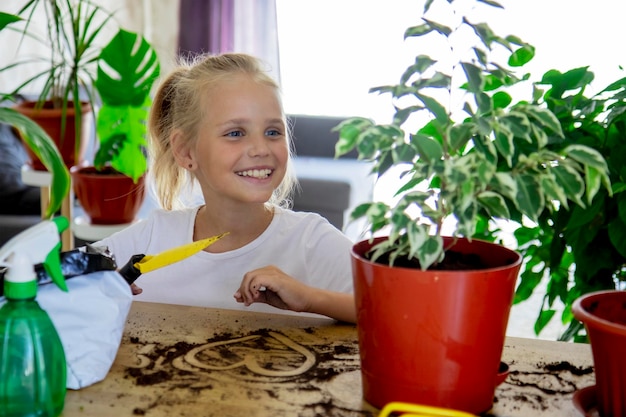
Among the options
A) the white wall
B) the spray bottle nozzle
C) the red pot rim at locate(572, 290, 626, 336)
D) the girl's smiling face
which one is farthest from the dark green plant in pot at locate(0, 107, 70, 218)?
the white wall

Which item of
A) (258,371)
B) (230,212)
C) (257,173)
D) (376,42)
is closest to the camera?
(258,371)

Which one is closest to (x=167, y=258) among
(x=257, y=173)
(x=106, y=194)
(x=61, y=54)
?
(x=257, y=173)

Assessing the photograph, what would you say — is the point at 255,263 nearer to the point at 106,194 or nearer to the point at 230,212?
the point at 230,212

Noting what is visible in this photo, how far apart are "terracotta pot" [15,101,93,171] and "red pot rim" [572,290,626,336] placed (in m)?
2.16

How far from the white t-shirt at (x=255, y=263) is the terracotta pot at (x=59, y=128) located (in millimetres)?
1161

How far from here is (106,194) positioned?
2.84 metres

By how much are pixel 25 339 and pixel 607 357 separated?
2.10ft

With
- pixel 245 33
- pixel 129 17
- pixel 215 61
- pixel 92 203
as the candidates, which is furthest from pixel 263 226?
pixel 129 17

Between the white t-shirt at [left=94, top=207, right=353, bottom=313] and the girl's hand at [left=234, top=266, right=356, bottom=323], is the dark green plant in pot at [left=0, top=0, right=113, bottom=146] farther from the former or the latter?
the girl's hand at [left=234, top=266, right=356, bottom=323]

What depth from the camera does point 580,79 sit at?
1411 mm

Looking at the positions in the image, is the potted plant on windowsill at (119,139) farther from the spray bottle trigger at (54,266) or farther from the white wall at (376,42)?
the white wall at (376,42)

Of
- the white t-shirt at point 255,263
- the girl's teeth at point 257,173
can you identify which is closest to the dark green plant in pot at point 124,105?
the white t-shirt at point 255,263

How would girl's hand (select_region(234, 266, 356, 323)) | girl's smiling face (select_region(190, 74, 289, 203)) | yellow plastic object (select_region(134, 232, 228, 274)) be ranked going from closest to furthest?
yellow plastic object (select_region(134, 232, 228, 274)), girl's hand (select_region(234, 266, 356, 323)), girl's smiling face (select_region(190, 74, 289, 203))

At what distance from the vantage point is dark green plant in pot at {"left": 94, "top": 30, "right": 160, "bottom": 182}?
2812 mm
